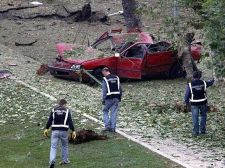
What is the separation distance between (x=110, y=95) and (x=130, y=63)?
7757 millimetres

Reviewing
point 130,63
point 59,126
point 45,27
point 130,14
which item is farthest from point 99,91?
point 45,27

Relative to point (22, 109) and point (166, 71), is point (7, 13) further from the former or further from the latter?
point (22, 109)

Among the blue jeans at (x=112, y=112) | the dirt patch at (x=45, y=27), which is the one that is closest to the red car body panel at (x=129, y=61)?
the dirt patch at (x=45, y=27)

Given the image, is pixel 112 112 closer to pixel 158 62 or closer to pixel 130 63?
pixel 130 63

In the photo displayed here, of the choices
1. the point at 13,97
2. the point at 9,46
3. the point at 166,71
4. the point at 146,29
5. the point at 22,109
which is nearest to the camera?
the point at 22,109

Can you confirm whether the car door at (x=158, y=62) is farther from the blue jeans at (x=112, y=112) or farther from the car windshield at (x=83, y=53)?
the blue jeans at (x=112, y=112)

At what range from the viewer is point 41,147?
53.4 ft

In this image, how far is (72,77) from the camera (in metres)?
24.8

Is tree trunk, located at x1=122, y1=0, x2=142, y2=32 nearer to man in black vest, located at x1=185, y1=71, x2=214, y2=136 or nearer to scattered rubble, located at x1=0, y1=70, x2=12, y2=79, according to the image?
scattered rubble, located at x1=0, y1=70, x2=12, y2=79

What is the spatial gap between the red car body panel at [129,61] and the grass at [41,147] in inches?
155

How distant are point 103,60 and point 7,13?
1304cm

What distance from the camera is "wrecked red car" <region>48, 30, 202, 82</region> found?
24688mm

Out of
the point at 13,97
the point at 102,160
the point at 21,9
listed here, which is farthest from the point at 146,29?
the point at 102,160

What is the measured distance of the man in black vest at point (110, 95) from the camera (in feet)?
56.2
